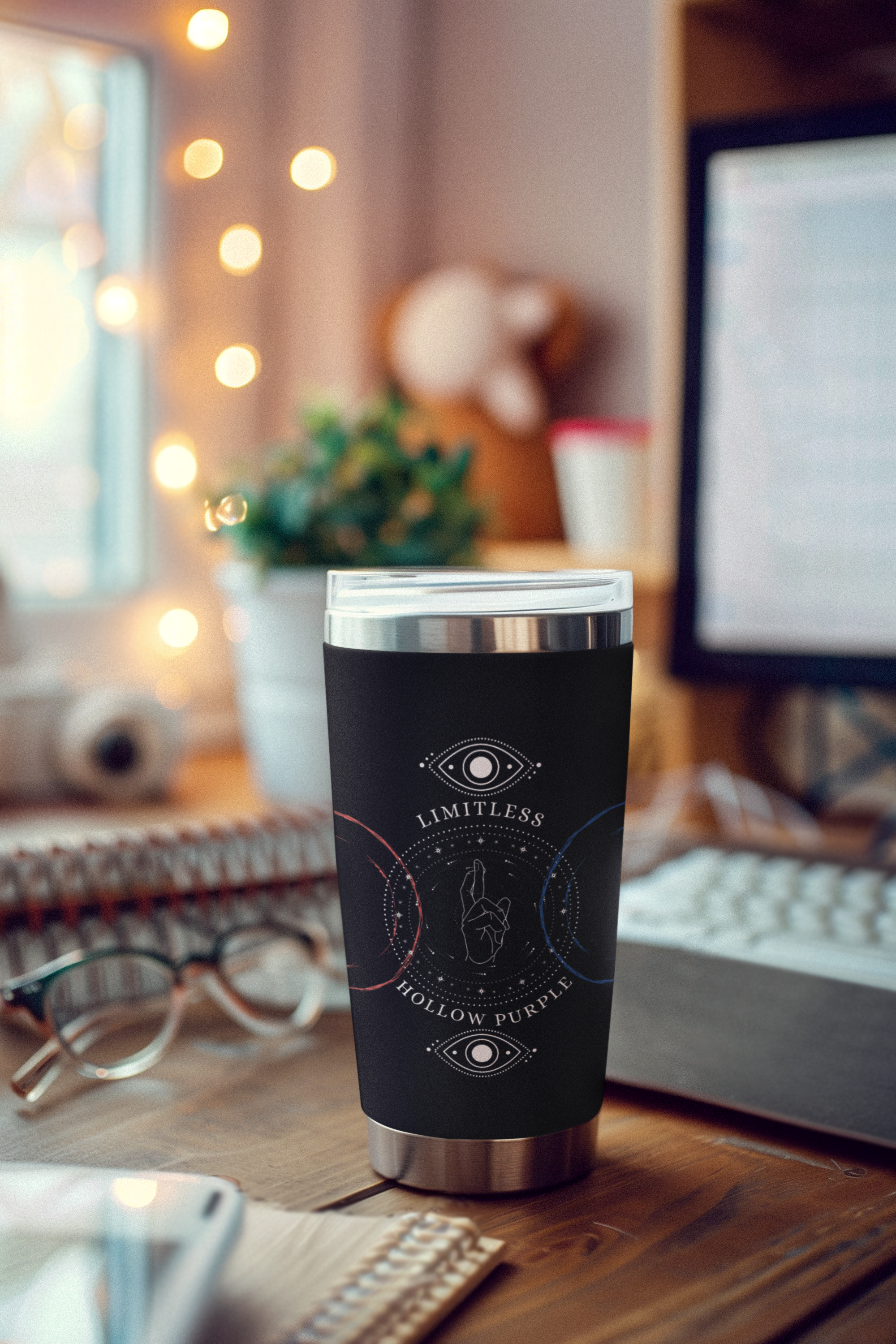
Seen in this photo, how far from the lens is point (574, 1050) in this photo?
0.29m

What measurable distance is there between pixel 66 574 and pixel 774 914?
0.89 m

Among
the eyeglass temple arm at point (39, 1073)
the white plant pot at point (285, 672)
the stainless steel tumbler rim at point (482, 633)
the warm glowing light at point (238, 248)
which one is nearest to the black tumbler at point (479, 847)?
the stainless steel tumbler rim at point (482, 633)

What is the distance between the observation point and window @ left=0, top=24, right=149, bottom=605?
3.65ft

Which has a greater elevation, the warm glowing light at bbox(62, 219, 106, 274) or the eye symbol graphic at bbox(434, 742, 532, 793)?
the warm glowing light at bbox(62, 219, 106, 274)

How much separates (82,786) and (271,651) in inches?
6.5

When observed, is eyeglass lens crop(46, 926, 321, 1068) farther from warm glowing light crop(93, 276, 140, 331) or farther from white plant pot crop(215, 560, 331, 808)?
warm glowing light crop(93, 276, 140, 331)

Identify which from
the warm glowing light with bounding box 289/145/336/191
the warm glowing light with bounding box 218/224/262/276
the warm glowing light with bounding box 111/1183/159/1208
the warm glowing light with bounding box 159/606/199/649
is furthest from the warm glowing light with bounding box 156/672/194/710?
the warm glowing light with bounding box 111/1183/159/1208

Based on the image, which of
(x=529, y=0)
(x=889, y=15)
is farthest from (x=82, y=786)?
(x=529, y=0)

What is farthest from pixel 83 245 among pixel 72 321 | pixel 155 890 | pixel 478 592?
pixel 478 592

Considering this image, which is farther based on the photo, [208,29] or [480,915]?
[208,29]

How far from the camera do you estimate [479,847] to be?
0.90 feet

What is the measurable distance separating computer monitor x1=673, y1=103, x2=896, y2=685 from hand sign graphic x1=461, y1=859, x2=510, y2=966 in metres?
0.52

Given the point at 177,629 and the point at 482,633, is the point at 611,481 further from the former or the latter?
the point at 482,633

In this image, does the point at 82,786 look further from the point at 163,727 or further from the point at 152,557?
the point at 152,557
